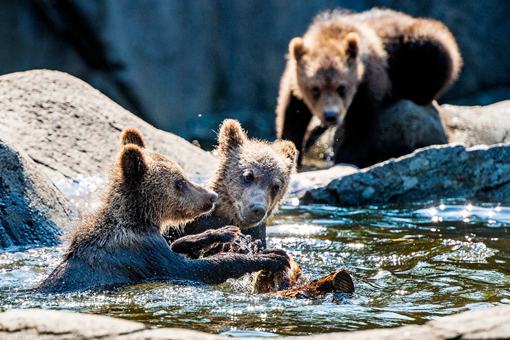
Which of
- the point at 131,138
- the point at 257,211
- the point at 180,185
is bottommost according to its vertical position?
the point at 257,211

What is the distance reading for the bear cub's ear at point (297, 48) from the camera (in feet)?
43.7

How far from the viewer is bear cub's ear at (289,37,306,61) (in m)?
13.3

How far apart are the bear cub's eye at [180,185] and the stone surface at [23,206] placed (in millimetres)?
1590

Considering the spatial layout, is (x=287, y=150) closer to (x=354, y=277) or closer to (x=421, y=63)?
(x=354, y=277)

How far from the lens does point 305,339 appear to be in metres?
4.00

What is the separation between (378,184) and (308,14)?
25.5 ft

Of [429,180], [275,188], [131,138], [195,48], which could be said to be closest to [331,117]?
[429,180]

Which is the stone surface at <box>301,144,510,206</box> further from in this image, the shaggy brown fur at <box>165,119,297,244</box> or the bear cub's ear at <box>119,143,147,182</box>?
the bear cub's ear at <box>119,143,147,182</box>

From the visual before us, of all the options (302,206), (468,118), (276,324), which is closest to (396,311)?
(276,324)

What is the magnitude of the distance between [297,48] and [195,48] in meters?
3.97

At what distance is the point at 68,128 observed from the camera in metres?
9.98

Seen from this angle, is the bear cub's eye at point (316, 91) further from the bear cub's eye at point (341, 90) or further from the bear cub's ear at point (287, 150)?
the bear cub's ear at point (287, 150)

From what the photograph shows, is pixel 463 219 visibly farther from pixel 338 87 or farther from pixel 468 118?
pixel 468 118


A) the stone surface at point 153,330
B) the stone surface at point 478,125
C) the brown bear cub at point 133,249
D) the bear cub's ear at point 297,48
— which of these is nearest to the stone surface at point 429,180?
the bear cub's ear at point 297,48
